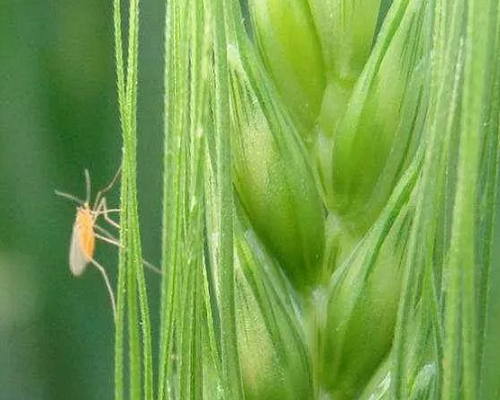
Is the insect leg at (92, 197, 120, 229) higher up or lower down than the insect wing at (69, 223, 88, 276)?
higher up

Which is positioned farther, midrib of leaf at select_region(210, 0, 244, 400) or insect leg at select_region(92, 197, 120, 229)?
insect leg at select_region(92, 197, 120, 229)

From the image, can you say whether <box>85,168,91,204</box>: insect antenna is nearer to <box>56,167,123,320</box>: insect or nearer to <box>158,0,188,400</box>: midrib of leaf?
<box>56,167,123,320</box>: insect

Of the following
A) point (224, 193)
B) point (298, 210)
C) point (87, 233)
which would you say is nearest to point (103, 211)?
point (87, 233)

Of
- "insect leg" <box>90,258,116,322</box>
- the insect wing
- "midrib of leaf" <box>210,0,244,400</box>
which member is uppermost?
"midrib of leaf" <box>210,0,244,400</box>

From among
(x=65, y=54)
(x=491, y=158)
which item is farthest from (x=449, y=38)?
(x=65, y=54)

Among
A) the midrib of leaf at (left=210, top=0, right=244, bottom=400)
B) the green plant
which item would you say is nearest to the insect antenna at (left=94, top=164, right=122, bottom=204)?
the green plant

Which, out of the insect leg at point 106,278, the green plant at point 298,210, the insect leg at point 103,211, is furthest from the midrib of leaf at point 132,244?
the insect leg at point 103,211
